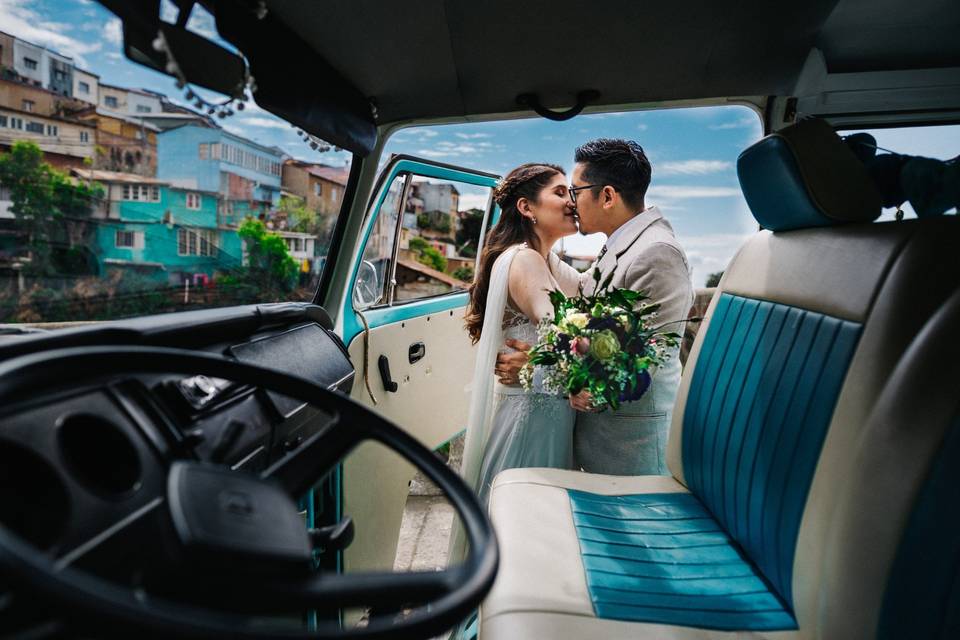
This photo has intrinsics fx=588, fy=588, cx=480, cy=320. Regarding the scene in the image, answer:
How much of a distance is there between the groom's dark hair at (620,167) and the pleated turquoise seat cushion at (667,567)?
1.18 m

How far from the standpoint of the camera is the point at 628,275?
2.09m

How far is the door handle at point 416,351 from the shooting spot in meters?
2.66

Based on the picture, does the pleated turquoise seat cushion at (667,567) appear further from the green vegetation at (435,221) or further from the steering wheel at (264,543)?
the green vegetation at (435,221)

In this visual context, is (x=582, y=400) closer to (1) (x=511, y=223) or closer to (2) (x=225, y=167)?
(1) (x=511, y=223)

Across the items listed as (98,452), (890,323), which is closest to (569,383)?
(890,323)

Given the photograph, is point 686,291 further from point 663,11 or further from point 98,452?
point 98,452

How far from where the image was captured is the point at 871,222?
1328 mm

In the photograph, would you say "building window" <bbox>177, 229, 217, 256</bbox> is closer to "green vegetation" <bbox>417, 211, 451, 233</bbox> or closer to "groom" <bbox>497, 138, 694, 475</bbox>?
"groom" <bbox>497, 138, 694, 475</bbox>

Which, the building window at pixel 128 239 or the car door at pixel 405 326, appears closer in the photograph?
the building window at pixel 128 239

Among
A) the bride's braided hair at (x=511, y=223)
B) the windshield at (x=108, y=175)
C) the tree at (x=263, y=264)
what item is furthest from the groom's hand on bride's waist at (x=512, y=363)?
the windshield at (x=108, y=175)

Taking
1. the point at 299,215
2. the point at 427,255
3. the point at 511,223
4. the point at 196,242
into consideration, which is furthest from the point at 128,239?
A: the point at 427,255

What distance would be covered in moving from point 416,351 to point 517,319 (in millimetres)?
530

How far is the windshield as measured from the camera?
46.7 inches

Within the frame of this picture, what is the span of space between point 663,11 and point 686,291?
3.05 ft
